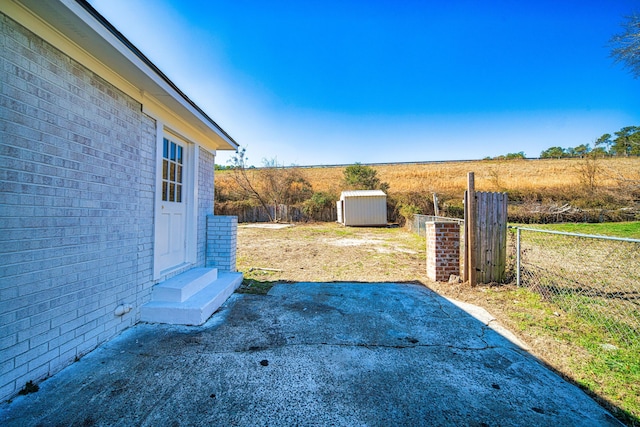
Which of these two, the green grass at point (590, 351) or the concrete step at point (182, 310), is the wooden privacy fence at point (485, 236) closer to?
the green grass at point (590, 351)

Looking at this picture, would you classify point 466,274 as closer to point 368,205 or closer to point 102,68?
point 102,68

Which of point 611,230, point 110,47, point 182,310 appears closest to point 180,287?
→ point 182,310

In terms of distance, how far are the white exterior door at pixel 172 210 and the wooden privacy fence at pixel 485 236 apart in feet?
15.9

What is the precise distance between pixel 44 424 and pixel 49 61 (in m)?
2.52

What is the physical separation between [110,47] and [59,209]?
143 cm

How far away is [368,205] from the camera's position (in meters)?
18.0

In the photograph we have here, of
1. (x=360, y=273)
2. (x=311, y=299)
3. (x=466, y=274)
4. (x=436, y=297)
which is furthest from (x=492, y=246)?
(x=311, y=299)

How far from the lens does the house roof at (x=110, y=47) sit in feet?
5.86

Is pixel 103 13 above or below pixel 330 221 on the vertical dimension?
above

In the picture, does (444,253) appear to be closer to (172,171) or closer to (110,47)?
(172,171)

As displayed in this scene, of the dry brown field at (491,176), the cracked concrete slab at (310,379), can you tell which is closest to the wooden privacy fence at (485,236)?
the cracked concrete slab at (310,379)

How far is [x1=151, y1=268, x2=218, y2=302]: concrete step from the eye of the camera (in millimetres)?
3189

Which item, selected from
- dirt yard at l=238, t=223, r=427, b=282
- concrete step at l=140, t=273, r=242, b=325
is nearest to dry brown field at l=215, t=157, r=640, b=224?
dirt yard at l=238, t=223, r=427, b=282

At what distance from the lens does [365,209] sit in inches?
706
